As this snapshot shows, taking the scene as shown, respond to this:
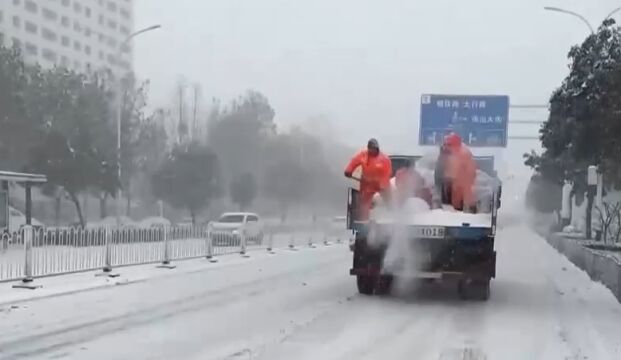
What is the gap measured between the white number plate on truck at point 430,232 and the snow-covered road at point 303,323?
1106 millimetres

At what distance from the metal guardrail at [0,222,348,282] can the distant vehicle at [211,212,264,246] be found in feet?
0.65

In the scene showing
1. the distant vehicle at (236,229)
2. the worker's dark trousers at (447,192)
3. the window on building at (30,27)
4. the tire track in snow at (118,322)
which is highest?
the window on building at (30,27)

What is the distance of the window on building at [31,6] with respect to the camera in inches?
2842

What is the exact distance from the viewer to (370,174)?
14.6m

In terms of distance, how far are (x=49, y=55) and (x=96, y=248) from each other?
6434cm

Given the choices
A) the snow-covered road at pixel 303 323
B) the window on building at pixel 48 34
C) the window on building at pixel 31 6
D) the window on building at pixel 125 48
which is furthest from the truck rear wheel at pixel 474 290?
the window on building at pixel 48 34

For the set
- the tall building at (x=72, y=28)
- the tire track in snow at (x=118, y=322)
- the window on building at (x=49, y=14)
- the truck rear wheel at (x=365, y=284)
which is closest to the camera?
the tire track in snow at (x=118, y=322)

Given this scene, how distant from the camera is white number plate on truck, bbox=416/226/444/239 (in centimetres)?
1377

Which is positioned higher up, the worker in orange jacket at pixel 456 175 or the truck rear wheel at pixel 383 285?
the worker in orange jacket at pixel 456 175

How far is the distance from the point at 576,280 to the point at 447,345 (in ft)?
36.4

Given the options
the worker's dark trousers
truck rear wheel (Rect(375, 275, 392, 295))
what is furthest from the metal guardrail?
the worker's dark trousers

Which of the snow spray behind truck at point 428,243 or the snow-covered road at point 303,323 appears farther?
the snow spray behind truck at point 428,243

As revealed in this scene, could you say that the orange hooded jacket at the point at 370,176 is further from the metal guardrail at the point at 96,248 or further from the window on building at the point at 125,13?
the window on building at the point at 125,13

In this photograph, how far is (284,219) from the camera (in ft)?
141
